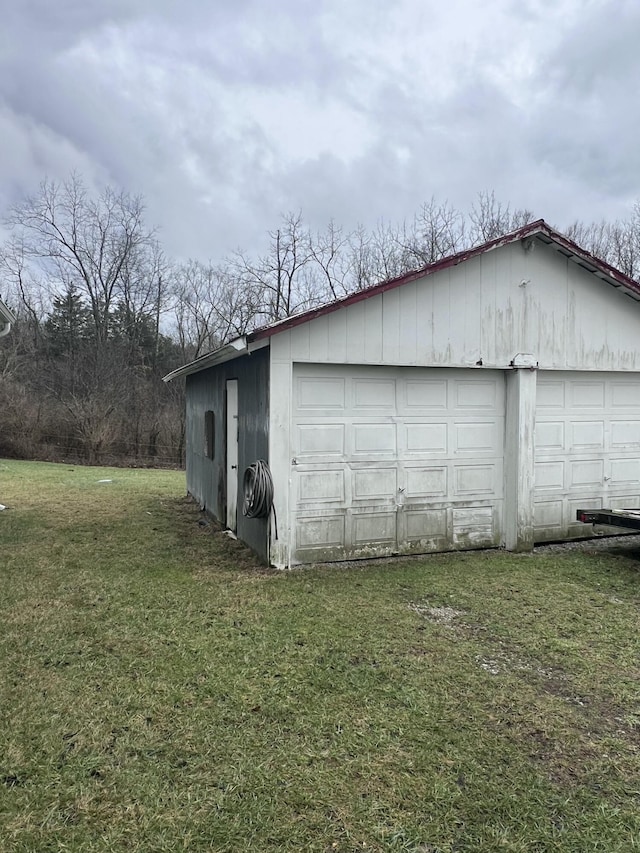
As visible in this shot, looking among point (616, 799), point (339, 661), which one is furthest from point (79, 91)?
point (616, 799)

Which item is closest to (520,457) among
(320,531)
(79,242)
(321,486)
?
(321,486)

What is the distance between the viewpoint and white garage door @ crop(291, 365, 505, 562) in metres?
5.75

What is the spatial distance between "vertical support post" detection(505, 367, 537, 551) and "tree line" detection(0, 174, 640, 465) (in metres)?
13.2

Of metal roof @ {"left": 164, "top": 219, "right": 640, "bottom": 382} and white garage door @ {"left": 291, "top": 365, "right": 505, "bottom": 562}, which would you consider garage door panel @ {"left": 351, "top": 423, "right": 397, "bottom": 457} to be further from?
metal roof @ {"left": 164, "top": 219, "right": 640, "bottom": 382}

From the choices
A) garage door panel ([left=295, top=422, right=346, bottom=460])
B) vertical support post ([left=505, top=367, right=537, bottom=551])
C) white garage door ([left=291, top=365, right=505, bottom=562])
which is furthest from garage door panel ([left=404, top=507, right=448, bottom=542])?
garage door panel ([left=295, top=422, right=346, bottom=460])

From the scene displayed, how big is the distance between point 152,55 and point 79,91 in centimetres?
376

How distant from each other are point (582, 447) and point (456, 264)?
289 cm

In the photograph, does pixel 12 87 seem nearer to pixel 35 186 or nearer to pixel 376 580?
pixel 35 186

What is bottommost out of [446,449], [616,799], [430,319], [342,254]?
[616,799]

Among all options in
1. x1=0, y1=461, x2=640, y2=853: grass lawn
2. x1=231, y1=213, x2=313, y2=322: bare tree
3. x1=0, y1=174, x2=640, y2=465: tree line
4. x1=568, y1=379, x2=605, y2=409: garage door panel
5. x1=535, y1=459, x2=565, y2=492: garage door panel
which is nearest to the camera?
x1=0, y1=461, x2=640, y2=853: grass lawn

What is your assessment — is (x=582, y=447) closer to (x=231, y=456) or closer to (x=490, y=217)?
(x=231, y=456)

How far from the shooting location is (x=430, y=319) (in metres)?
6.05

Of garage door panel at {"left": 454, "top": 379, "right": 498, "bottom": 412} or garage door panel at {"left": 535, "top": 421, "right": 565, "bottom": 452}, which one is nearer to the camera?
garage door panel at {"left": 454, "top": 379, "right": 498, "bottom": 412}

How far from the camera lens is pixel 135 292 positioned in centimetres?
2628
